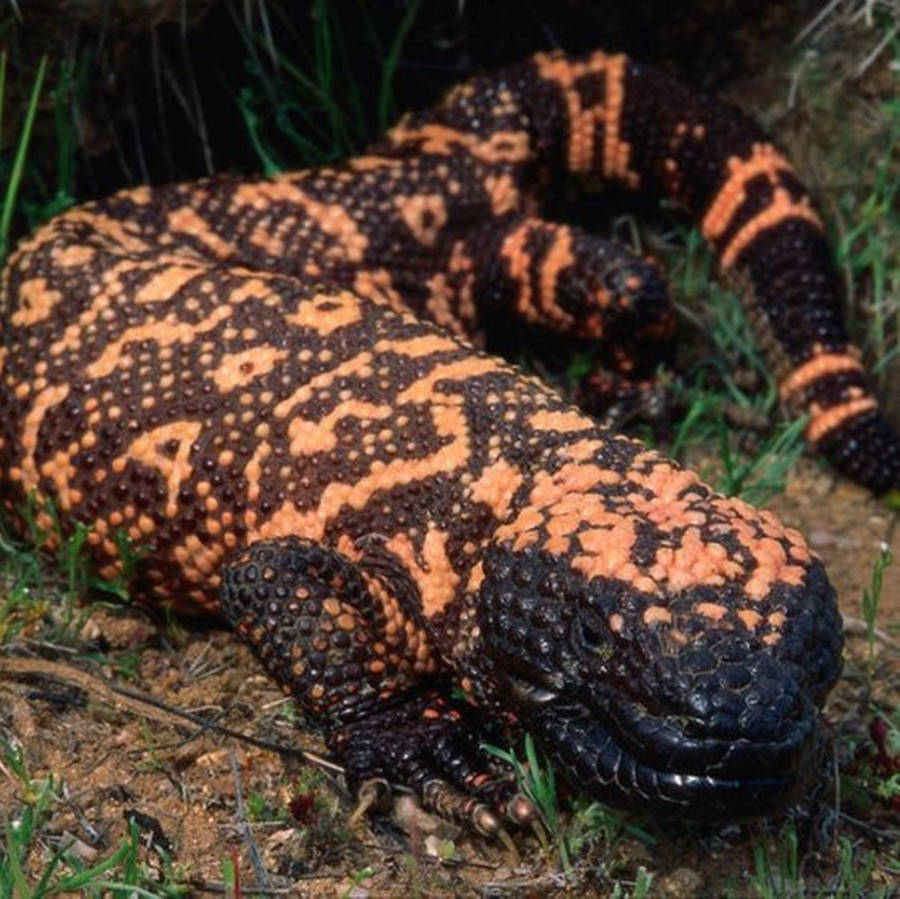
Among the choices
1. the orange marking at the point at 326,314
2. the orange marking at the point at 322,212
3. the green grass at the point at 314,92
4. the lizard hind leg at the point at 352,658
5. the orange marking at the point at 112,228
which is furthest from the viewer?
the green grass at the point at 314,92

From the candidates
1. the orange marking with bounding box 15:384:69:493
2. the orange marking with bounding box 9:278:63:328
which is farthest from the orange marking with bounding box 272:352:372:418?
the orange marking with bounding box 9:278:63:328

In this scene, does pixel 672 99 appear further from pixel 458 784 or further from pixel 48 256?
pixel 458 784

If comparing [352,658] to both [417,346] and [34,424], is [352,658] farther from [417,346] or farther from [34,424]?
[34,424]

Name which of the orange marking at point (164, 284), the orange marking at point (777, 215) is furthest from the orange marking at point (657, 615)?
the orange marking at point (777, 215)

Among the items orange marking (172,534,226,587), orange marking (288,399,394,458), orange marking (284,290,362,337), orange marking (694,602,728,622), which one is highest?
orange marking (284,290,362,337)

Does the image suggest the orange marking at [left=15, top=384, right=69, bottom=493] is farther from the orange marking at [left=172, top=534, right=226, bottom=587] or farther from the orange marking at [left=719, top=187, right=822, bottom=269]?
the orange marking at [left=719, top=187, right=822, bottom=269]

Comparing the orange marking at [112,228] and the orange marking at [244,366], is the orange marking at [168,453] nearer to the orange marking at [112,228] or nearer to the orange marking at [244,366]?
the orange marking at [244,366]

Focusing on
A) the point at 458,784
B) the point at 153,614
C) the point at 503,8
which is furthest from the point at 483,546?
the point at 503,8
